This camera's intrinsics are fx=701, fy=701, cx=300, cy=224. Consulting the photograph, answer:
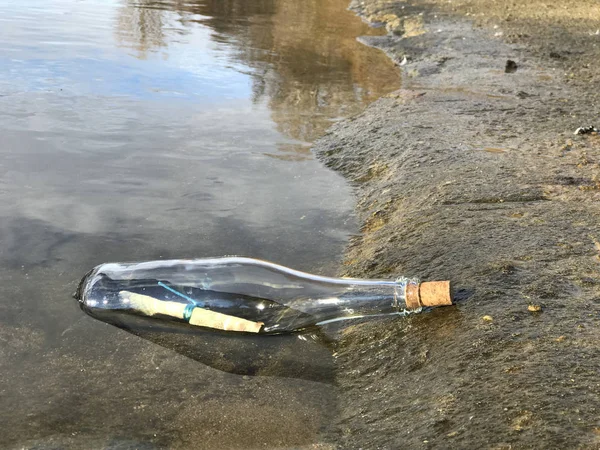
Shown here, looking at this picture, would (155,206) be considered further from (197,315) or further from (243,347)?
(243,347)

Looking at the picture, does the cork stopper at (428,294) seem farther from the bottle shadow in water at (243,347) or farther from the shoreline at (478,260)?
the bottle shadow in water at (243,347)

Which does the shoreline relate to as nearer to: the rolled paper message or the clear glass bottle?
the clear glass bottle

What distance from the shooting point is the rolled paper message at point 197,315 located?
2.53 metres

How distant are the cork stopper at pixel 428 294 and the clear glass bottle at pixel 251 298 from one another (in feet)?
0.18

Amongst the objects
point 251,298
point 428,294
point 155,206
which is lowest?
point 155,206

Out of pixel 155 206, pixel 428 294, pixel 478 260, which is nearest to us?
pixel 428 294

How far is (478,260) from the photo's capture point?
274 cm

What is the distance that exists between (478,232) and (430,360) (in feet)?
3.20

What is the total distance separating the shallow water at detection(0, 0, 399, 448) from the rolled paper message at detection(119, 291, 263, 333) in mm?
78

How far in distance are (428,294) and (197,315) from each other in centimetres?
83

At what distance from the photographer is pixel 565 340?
6.97 feet

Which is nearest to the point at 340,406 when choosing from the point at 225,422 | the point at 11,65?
the point at 225,422

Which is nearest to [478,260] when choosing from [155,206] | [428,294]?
[428,294]

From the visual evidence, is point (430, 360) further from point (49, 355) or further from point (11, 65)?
point (11, 65)
